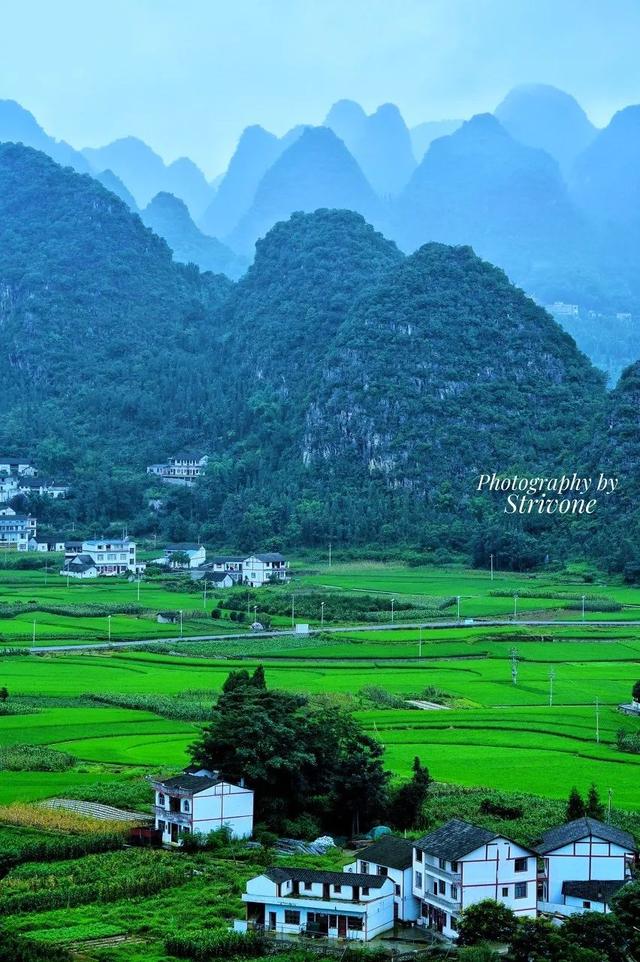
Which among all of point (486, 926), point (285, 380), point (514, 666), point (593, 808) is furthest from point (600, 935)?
point (285, 380)

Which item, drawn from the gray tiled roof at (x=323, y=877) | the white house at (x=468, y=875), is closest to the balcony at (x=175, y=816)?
the gray tiled roof at (x=323, y=877)

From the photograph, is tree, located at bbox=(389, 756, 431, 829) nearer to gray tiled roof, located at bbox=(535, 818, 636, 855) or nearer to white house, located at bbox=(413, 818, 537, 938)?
gray tiled roof, located at bbox=(535, 818, 636, 855)

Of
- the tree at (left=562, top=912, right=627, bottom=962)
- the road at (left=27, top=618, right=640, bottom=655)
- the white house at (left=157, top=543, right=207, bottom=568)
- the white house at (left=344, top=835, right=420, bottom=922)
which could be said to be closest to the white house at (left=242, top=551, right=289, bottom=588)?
the white house at (left=157, top=543, right=207, bottom=568)

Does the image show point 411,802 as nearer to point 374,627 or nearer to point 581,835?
point 581,835

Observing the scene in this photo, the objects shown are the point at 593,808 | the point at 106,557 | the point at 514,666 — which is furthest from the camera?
the point at 106,557

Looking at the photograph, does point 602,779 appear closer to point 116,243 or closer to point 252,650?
point 252,650

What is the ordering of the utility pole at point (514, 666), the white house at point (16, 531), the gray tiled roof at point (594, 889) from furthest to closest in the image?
the white house at point (16, 531), the utility pole at point (514, 666), the gray tiled roof at point (594, 889)

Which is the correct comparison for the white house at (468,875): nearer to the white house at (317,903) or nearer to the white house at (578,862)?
the white house at (578,862)
